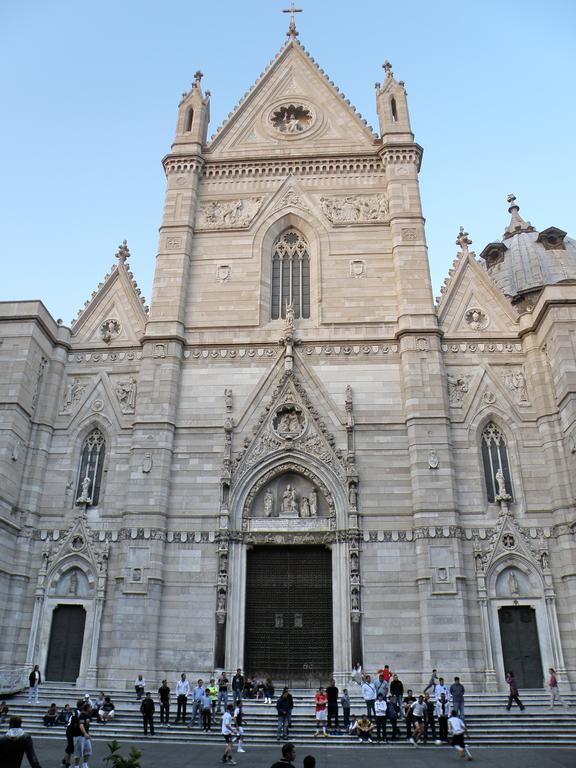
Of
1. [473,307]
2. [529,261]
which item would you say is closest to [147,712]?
[473,307]

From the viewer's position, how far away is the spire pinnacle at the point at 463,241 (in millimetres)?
26406

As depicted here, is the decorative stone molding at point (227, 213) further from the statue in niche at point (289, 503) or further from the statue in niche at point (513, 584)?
the statue in niche at point (513, 584)

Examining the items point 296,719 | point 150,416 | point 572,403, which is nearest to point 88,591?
point 150,416

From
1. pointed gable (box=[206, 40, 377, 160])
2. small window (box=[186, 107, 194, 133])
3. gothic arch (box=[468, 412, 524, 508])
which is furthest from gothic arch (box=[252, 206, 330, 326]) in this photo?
gothic arch (box=[468, 412, 524, 508])

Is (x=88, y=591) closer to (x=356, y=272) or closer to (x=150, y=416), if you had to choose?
(x=150, y=416)

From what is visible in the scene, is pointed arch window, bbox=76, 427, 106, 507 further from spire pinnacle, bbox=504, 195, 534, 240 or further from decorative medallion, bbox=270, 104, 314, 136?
spire pinnacle, bbox=504, 195, 534, 240

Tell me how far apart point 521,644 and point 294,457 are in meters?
9.09

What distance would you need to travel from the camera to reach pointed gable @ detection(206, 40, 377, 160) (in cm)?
2928

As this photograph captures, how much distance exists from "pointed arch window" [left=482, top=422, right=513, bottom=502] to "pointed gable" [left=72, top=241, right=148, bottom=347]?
13.2 metres

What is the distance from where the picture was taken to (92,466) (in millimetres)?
23750

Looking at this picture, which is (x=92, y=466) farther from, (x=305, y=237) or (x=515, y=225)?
(x=515, y=225)

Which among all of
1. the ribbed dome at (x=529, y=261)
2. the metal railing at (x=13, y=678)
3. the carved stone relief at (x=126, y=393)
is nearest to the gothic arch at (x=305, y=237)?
the carved stone relief at (x=126, y=393)

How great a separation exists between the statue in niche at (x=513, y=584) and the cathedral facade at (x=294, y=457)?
6cm

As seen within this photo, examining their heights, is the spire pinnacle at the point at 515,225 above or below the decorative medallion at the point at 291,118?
above
